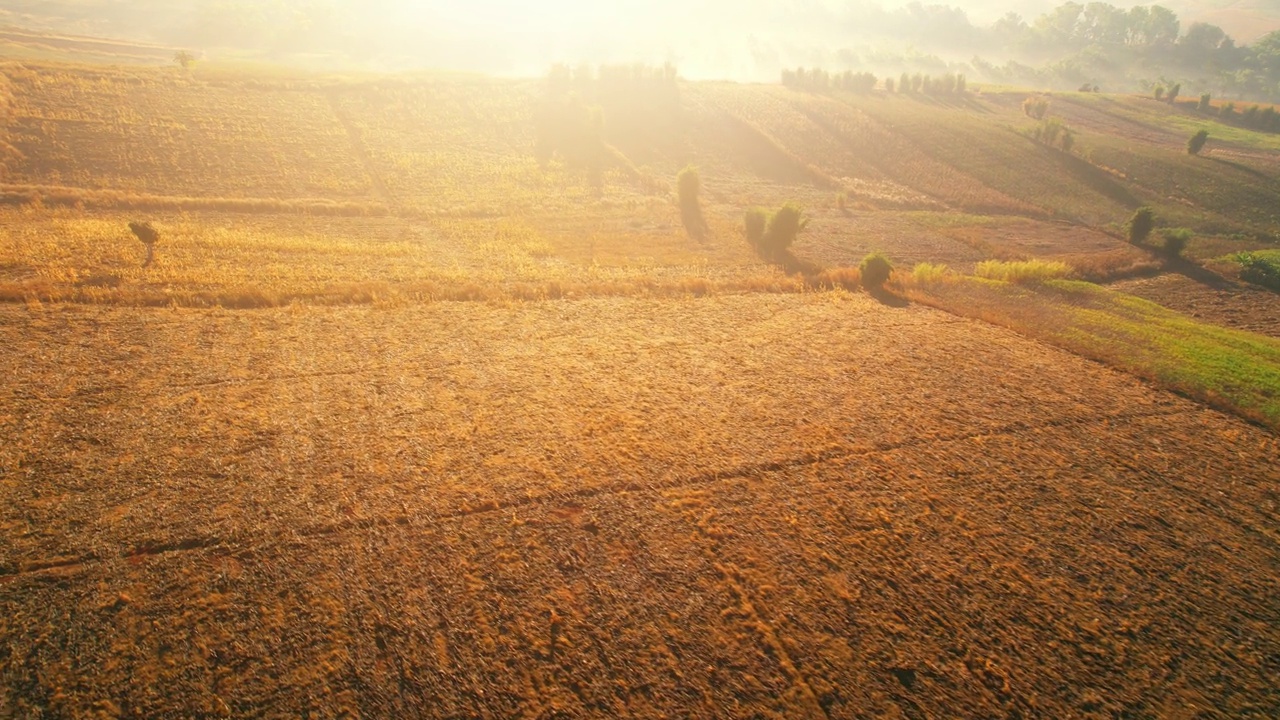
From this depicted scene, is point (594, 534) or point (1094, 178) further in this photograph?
point (1094, 178)

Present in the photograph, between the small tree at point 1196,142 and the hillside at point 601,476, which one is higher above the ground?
Answer: the small tree at point 1196,142

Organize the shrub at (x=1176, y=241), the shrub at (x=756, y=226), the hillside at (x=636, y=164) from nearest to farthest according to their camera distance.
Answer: the shrub at (x=756, y=226) → the hillside at (x=636, y=164) → the shrub at (x=1176, y=241)

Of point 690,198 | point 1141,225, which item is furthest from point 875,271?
point 1141,225

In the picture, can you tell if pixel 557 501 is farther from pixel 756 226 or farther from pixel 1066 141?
pixel 1066 141

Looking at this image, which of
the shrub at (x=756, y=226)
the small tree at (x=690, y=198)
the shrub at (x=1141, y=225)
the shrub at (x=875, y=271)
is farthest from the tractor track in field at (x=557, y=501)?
the shrub at (x=1141, y=225)

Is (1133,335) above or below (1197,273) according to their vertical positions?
above

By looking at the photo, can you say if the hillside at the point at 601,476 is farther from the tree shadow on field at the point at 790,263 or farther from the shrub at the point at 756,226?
the shrub at the point at 756,226
